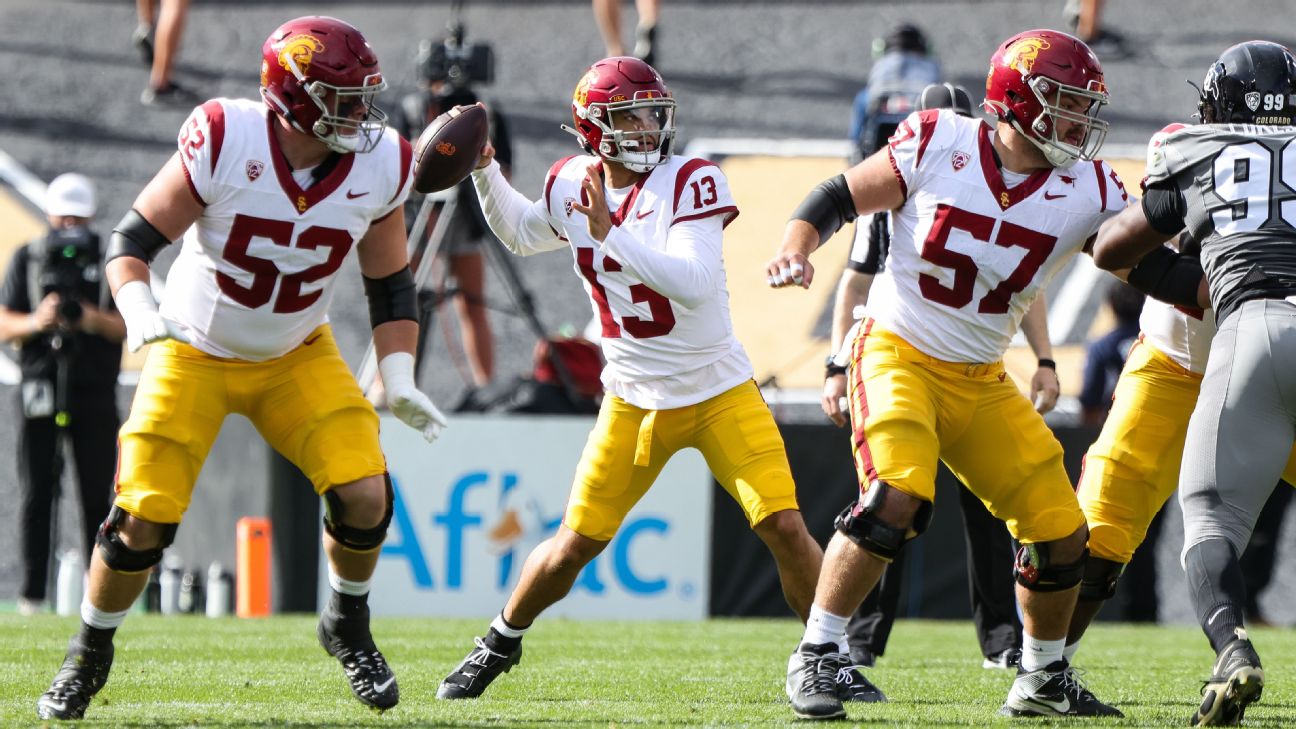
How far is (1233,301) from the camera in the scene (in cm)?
436

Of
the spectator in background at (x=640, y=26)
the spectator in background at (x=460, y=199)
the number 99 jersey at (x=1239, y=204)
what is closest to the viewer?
the number 99 jersey at (x=1239, y=204)

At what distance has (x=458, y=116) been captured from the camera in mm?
4961

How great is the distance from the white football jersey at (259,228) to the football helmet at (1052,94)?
160 centimetres

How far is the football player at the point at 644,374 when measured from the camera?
4.97 m

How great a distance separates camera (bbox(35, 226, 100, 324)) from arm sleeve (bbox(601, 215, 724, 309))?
4.32 meters

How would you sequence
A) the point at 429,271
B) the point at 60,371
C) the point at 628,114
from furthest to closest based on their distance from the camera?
the point at 429,271, the point at 60,371, the point at 628,114

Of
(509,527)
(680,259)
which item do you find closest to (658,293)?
(680,259)

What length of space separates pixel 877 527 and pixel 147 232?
1943 millimetres

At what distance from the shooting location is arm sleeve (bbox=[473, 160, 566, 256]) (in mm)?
5117

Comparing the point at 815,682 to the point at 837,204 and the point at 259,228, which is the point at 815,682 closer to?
the point at 837,204

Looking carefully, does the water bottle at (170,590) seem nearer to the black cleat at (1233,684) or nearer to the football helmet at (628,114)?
the football helmet at (628,114)

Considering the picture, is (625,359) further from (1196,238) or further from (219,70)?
(219,70)

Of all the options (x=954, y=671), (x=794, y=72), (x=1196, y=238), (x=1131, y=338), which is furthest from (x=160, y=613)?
(x=794, y=72)

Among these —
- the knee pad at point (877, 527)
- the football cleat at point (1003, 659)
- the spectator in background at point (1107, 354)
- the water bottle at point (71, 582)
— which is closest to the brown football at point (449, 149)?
the knee pad at point (877, 527)
